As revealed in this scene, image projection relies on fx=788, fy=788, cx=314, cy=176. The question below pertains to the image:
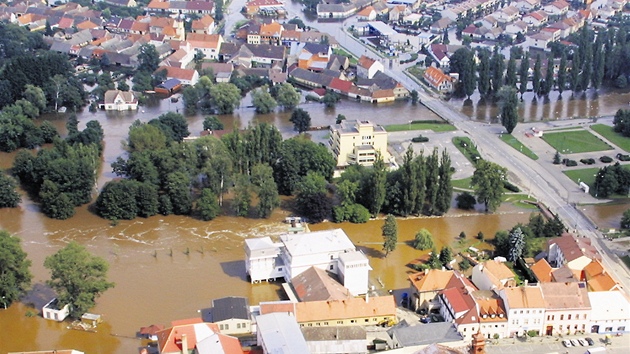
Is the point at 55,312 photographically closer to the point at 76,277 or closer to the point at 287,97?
the point at 76,277

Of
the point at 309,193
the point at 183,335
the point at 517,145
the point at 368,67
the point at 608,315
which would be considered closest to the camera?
the point at 183,335

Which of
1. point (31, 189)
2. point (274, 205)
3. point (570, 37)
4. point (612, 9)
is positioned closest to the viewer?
point (274, 205)

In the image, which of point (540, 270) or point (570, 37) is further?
point (570, 37)

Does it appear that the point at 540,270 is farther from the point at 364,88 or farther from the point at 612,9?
the point at 612,9

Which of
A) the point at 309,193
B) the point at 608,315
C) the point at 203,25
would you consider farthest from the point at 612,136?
the point at 203,25

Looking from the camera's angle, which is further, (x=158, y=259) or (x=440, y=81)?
(x=440, y=81)

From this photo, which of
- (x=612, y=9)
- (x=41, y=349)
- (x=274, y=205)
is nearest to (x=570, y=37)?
(x=612, y=9)
